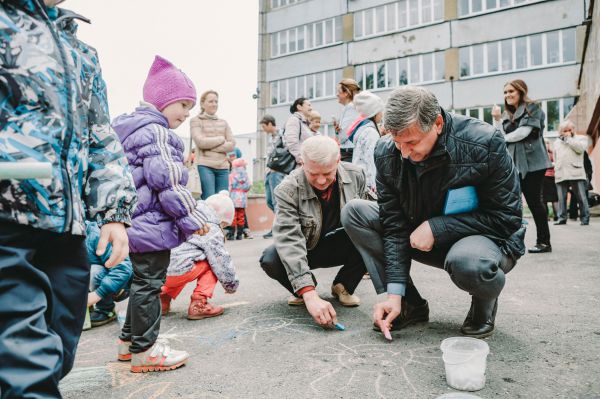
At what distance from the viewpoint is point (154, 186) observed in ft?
7.65

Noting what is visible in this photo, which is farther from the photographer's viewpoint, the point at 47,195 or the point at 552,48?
the point at 552,48

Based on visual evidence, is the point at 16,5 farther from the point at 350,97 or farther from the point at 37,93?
the point at 350,97

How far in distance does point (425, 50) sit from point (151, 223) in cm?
2022

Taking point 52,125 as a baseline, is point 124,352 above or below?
below

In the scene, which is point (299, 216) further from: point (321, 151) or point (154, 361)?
point (154, 361)

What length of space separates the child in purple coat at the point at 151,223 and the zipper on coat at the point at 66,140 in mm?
989

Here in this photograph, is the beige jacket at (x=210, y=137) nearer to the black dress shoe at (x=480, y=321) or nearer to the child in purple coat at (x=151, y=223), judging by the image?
the child in purple coat at (x=151, y=223)

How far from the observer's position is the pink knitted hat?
99.6 inches

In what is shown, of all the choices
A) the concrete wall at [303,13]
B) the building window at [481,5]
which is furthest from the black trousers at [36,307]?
the concrete wall at [303,13]

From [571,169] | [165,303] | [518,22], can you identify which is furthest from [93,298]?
[518,22]

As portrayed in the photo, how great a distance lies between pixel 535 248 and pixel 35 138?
512cm

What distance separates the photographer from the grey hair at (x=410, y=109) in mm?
2131

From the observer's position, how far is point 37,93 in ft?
4.08

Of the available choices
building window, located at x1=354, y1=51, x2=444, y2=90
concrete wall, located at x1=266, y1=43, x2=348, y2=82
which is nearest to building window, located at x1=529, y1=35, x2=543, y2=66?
building window, located at x1=354, y1=51, x2=444, y2=90
